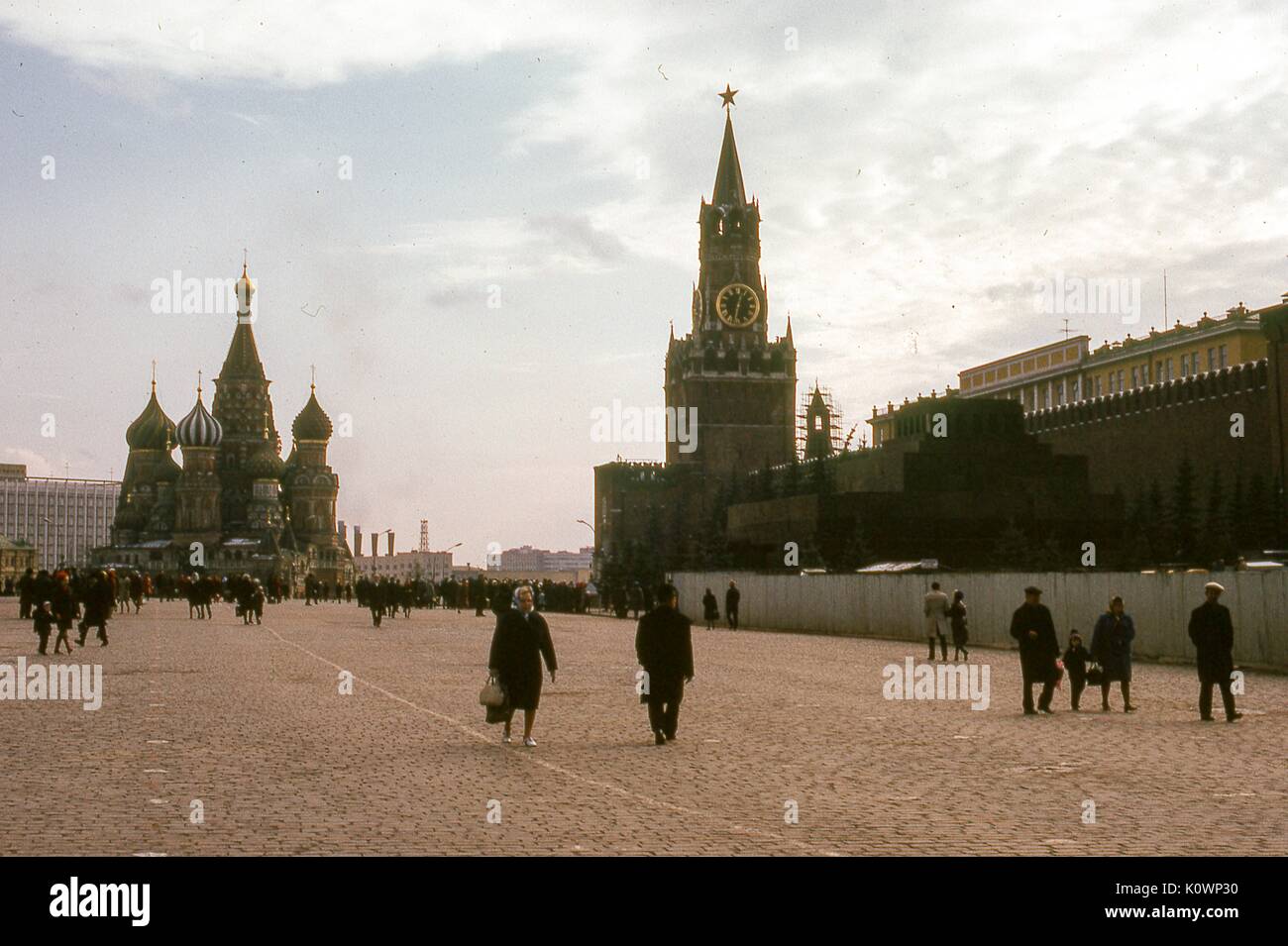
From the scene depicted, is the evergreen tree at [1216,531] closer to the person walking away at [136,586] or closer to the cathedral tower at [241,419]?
the person walking away at [136,586]

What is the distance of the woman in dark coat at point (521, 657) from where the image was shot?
1448 cm

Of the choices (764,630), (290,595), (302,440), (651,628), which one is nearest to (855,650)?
(764,630)

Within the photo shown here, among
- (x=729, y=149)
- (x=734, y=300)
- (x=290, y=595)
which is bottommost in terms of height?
(x=290, y=595)

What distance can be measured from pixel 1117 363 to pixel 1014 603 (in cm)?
9156

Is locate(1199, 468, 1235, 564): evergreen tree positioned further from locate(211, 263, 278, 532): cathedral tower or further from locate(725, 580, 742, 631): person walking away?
locate(211, 263, 278, 532): cathedral tower

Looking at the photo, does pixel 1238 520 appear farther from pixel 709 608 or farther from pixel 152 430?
pixel 152 430

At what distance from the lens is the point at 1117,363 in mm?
121250

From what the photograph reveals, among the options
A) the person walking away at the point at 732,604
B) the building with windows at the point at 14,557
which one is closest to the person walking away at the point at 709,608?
the person walking away at the point at 732,604

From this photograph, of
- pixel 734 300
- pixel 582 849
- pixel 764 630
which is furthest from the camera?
pixel 734 300

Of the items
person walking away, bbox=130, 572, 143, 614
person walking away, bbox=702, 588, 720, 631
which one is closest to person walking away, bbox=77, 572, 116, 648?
person walking away, bbox=702, 588, 720, 631
